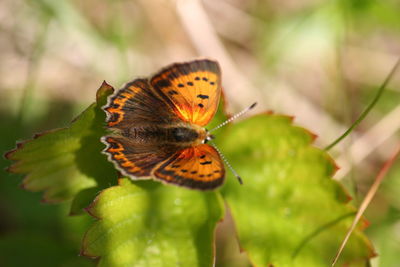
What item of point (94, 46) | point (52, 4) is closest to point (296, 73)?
point (94, 46)

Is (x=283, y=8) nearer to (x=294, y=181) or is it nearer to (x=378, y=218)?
(x=378, y=218)

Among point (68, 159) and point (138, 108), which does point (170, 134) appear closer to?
point (138, 108)

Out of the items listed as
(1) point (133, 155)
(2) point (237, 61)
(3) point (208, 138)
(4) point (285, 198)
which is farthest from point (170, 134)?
(2) point (237, 61)

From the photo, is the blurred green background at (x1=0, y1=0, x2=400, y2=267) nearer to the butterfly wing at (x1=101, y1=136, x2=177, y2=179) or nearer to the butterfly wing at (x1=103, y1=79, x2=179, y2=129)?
the butterfly wing at (x1=103, y1=79, x2=179, y2=129)

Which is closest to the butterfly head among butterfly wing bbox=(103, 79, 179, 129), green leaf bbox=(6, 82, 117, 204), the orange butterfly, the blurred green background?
the orange butterfly

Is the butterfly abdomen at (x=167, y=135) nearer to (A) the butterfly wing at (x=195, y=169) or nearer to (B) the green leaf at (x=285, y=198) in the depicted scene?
(A) the butterfly wing at (x=195, y=169)

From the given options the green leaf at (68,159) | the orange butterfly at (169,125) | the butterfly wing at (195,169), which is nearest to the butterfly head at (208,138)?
the orange butterfly at (169,125)
